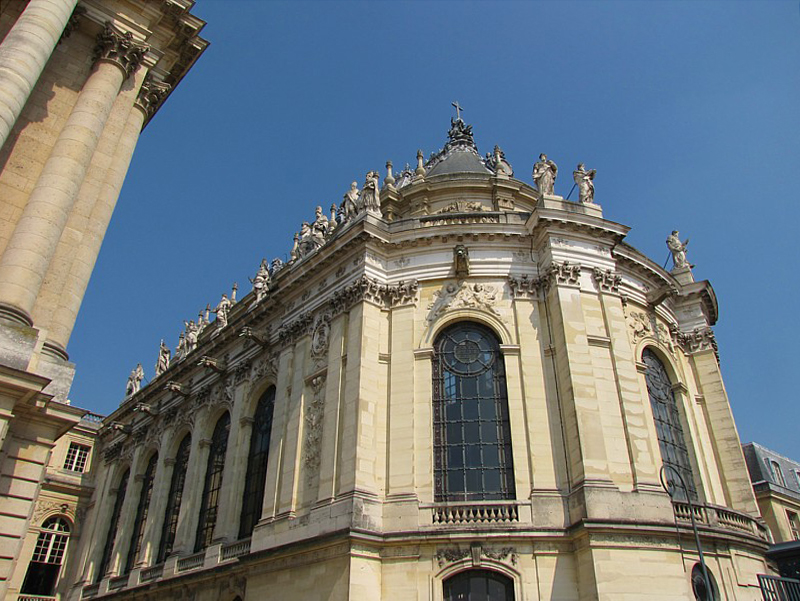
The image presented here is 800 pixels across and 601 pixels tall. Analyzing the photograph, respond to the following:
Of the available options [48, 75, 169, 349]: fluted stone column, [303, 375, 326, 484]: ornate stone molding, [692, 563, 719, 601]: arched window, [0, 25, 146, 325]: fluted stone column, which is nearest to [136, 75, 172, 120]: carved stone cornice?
[48, 75, 169, 349]: fluted stone column

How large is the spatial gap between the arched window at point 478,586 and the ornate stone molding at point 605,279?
9659mm

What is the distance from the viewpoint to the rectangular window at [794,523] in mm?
35250

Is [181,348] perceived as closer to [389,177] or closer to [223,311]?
[223,311]

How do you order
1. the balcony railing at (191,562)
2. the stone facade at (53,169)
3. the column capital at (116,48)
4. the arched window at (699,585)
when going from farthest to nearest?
the balcony railing at (191,562), the arched window at (699,585), the column capital at (116,48), the stone facade at (53,169)

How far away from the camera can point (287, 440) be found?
2169 centimetres

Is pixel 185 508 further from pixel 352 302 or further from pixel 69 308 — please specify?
pixel 69 308

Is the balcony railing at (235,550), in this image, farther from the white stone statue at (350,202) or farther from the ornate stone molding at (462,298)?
the white stone statue at (350,202)

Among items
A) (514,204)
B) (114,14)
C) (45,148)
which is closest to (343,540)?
(45,148)

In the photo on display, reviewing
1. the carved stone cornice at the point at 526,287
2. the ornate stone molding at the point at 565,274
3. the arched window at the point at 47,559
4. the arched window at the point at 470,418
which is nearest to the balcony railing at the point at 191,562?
the arched window at the point at 470,418

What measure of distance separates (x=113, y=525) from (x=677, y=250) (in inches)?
1291

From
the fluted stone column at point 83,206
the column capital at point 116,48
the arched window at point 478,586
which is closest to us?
the fluted stone column at point 83,206

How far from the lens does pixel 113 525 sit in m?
34.9

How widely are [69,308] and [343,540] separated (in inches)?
379

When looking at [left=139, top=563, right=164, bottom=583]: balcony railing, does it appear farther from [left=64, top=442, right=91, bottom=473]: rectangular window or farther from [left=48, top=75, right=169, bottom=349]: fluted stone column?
[left=48, top=75, right=169, bottom=349]: fluted stone column
